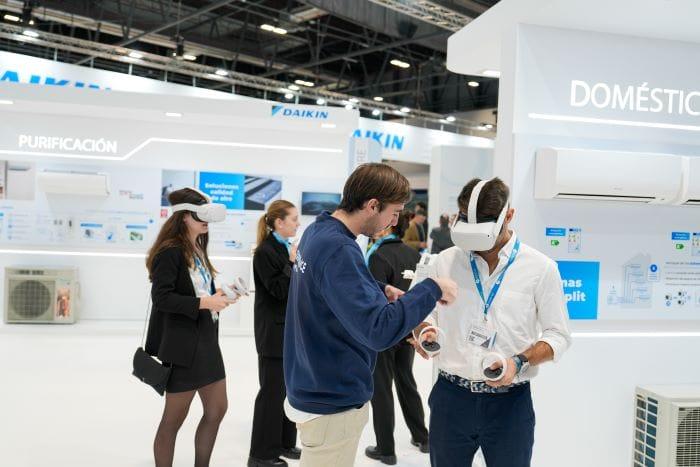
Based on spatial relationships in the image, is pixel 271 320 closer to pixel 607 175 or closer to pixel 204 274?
pixel 204 274

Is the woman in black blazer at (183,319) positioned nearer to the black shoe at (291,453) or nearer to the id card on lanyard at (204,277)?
the id card on lanyard at (204,277)

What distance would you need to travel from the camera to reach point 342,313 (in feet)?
5.90

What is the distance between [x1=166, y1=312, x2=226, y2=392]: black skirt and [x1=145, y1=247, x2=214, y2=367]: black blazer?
1.2 inches

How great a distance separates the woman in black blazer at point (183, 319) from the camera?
9.77ft

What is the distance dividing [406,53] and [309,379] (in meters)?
15.4

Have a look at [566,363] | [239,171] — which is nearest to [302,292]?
[566,363]

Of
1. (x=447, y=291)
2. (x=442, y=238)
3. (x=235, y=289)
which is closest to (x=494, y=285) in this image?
(x=447, y=291)

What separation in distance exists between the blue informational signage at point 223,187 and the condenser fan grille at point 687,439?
6158 mm

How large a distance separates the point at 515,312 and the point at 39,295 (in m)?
6.96

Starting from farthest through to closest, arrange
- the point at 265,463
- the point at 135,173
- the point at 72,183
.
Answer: the point at 135,173, the point at 72,183, the point at 265,463

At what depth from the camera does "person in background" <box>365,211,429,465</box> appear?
3891 millimetres

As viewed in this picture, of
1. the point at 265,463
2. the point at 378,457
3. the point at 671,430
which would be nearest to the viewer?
the point at 671,430

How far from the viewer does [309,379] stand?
1924mm

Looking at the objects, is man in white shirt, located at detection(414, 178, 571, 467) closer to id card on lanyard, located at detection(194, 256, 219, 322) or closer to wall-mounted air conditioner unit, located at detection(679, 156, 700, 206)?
id card on lanyard, located at detection(194, 256, 219, 322)
